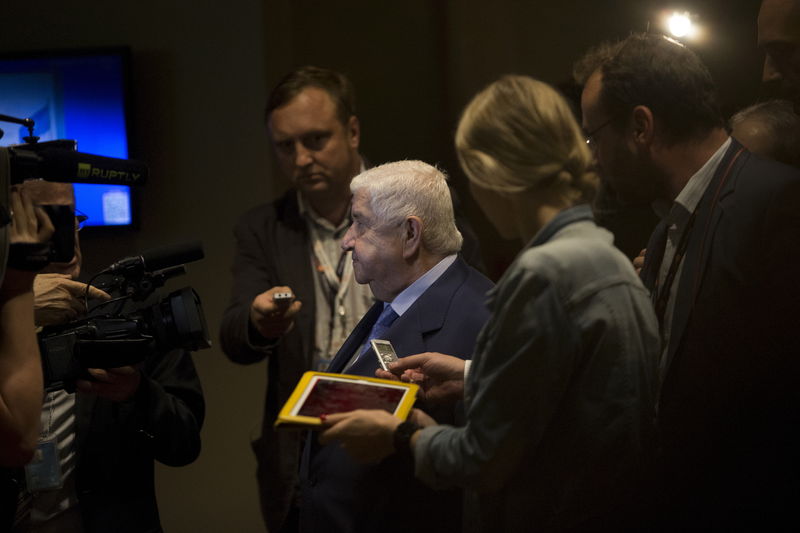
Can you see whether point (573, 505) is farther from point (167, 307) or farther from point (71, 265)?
point (71, 265)

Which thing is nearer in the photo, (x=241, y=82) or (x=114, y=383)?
(x=114, y=383)

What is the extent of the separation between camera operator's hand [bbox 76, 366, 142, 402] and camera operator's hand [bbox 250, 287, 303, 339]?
404 millimetres

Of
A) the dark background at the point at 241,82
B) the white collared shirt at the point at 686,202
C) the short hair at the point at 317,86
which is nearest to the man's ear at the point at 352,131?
the short hair at the point at 317,86

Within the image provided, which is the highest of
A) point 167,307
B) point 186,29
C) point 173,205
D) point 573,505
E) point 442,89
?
point 186,29

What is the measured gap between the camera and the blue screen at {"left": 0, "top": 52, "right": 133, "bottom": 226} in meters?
2.36

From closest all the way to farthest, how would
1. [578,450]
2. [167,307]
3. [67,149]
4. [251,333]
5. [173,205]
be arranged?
[578,450]
[67,149]
[167,307]
[251,333]
[173,205]

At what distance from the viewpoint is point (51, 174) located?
1627 millimetres

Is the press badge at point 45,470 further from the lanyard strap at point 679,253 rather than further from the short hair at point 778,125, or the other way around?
the short hair at point 778,125

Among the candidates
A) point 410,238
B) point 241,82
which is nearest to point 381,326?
point 410,238

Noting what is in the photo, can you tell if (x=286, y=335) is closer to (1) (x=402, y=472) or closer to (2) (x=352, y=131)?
(2) (x=352, y=131)

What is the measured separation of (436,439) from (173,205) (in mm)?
1493

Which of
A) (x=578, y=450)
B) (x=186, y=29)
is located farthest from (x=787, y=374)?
(x=186, y=29)

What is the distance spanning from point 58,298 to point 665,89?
127 cm

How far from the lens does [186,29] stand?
2.86 m
